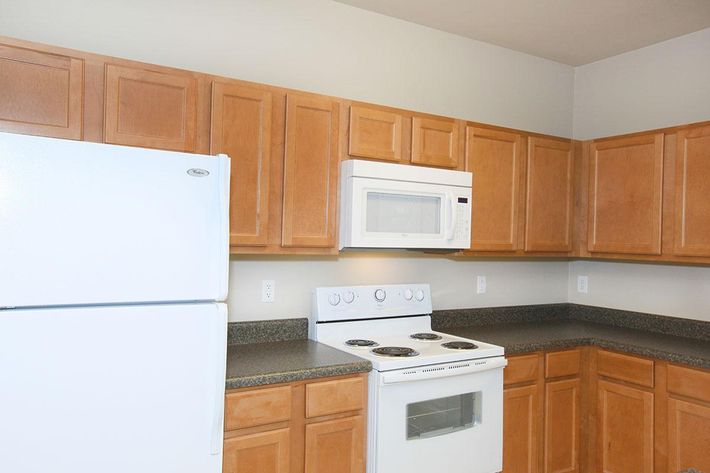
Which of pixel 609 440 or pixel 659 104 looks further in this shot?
pixel 659 104

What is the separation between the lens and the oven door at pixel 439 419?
2299 millimetres

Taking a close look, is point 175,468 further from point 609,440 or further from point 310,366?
point 609,440

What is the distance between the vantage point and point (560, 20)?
3117 millimetres

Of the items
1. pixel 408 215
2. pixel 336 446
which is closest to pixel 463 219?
pixel 408 215

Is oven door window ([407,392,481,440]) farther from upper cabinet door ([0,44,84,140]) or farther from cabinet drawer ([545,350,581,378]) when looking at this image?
upper cabinet door ([0,44,84,140])

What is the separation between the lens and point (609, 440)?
294 centimetres

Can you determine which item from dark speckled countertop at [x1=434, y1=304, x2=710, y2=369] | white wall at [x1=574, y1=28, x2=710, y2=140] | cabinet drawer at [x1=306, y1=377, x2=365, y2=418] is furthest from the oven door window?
white wall at [x1=574, y1=28, x2=710, y2=140]

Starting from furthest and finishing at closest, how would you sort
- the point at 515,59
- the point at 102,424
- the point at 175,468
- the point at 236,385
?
the point at 515,59 < the point at 236,385 < the point at 175,468 < the point at 102,424

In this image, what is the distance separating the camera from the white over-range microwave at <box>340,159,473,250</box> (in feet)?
8.39

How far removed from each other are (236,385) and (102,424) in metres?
0.49

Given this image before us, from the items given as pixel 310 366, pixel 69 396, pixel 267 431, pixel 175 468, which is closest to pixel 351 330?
pixel 310 366

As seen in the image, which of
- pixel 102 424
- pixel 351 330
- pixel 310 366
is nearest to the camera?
pixel 102 424

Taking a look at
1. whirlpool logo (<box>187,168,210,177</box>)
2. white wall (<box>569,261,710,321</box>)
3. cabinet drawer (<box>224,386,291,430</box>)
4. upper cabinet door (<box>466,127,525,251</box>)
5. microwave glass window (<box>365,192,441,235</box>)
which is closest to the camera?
whirlpool logo (<box>187,168,210,177</box>)

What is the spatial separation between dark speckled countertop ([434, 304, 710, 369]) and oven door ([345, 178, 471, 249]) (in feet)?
1.93
